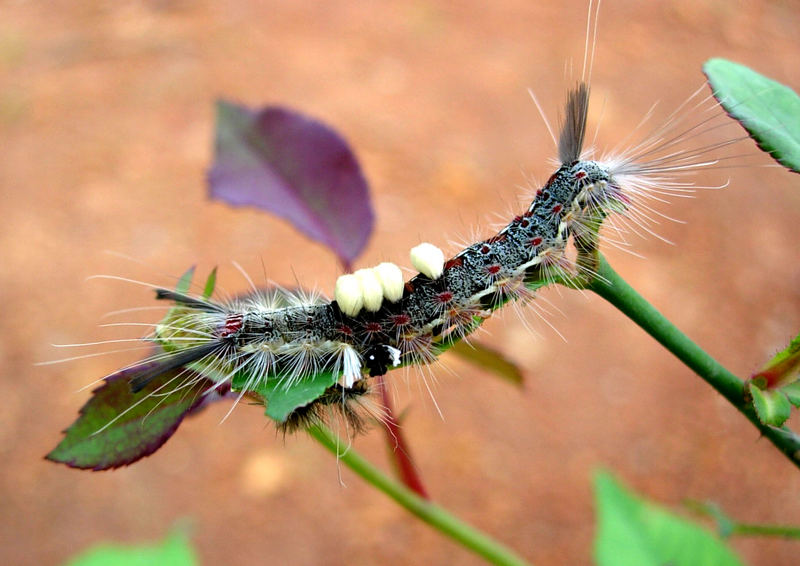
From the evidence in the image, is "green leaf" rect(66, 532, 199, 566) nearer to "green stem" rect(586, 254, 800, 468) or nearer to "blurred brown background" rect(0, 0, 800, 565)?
"blurred brown background" rect(0, 0, 800, 565)

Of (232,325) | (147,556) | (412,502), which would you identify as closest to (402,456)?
(412,502)

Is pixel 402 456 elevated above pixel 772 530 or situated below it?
above

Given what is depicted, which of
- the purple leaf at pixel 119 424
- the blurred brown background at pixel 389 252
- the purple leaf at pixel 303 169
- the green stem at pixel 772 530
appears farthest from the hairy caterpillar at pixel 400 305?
the blurred brown background at pixel 389 252

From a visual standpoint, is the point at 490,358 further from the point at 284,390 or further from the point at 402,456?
the point at 284,390

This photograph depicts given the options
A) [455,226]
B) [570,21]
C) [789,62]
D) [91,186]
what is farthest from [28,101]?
[789,62]

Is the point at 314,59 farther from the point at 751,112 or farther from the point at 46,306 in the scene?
the point at 751,112

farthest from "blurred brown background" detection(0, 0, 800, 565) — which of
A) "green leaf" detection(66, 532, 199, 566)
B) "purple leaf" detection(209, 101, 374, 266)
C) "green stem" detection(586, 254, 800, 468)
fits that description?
"green stem" detection(586, 254, 800, 468)

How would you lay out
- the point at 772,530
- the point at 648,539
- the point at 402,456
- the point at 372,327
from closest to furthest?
the point at 372,327 < the point at 402,456 < the point at 772,530 < the point at 648,539
